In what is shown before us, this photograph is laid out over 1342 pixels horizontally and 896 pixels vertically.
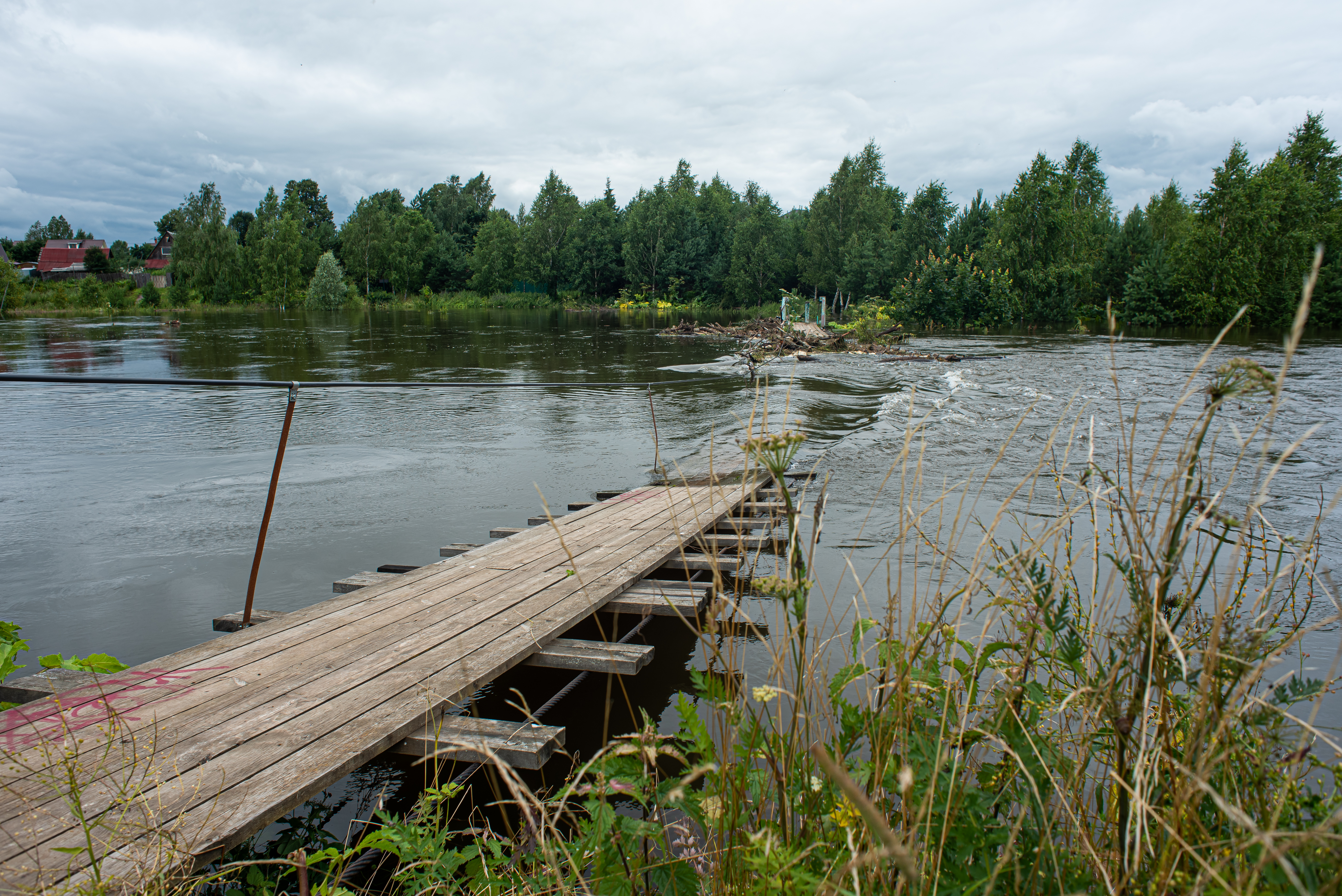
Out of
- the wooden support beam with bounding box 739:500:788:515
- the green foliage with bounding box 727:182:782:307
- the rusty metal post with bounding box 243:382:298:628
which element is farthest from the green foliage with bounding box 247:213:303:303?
the rusty metal post with bounding box 243:382:298:628

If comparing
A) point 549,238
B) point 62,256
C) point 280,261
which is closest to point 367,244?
point 280,261

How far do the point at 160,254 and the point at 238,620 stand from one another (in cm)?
11708

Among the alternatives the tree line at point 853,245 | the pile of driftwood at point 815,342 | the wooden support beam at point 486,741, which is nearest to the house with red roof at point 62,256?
the tree line at point 853,245

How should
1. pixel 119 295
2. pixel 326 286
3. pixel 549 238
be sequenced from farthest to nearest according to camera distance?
1. pixel 549 238
2. pixel 326 286
3. pixel 119 295

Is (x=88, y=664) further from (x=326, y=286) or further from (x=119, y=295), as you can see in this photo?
(x=326, y=286)

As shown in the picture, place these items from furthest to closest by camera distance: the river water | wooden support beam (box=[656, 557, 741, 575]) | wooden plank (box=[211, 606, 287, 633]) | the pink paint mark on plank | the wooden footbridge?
1. the river water
2. wooden support beam (box=[656, 557, 741, 575])
3. wooden plank (box=[211, 606, 287, 633])
4. the pink paint mark on plank
5. the wooden footbridge

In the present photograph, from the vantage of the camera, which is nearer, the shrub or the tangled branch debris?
the tangled branch debris

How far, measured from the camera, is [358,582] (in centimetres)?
390

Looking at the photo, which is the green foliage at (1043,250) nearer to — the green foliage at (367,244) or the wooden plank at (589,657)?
the wooden plank at (589,657)

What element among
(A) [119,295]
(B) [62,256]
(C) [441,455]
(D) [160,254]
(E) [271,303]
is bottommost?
(C) [441,455]

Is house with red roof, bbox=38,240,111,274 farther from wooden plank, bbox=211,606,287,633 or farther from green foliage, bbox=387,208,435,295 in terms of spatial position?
wooden plank, bbox=211,606,287,633

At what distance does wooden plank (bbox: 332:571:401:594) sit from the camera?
3854 mm

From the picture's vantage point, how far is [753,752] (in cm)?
142

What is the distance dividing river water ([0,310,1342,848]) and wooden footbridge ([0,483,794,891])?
50 cm
